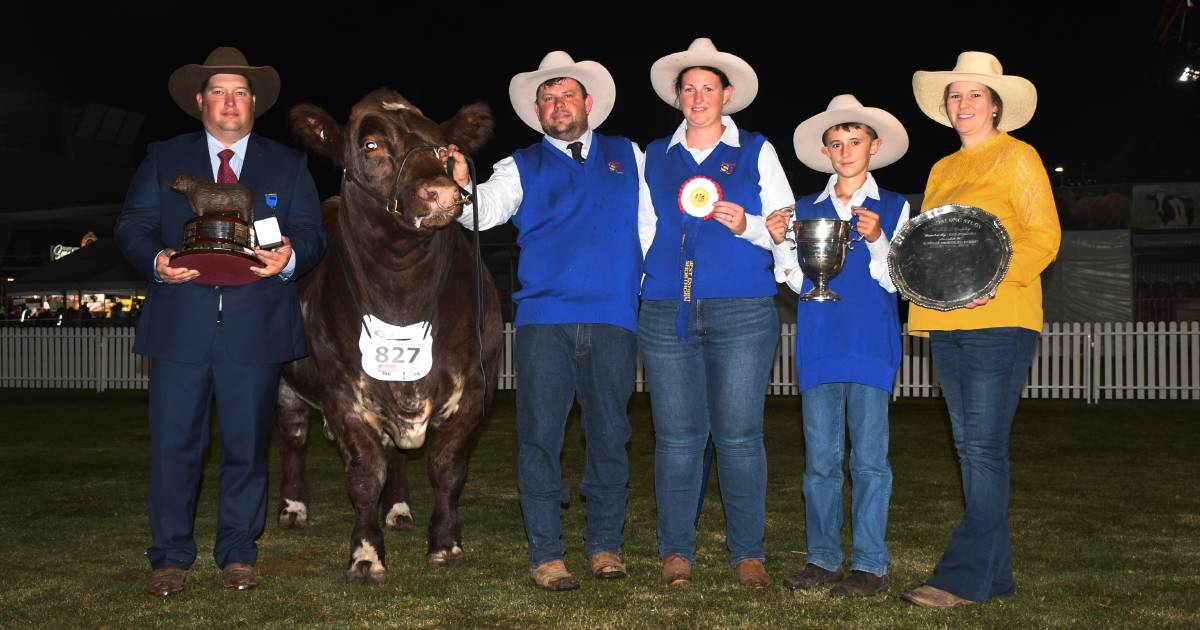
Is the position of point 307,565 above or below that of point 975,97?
below

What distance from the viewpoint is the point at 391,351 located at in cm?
476

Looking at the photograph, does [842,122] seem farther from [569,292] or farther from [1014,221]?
[569,292]

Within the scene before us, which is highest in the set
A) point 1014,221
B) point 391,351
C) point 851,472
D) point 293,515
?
point 1014,221

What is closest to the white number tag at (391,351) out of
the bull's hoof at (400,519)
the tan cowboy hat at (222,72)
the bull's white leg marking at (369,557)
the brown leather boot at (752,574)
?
the bull's white leg marking at (369,557)

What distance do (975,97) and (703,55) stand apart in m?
1.13

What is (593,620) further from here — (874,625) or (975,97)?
(975,97)

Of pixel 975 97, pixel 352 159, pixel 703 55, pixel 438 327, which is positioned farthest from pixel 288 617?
pixel 975 97

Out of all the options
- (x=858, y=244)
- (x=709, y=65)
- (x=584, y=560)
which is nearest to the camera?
(x=858, y=244)

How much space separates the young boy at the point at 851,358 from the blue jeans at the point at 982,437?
0.27 metres

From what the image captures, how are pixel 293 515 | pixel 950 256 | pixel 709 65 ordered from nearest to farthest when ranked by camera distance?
1. pixel 950 256
2. pixel 709 65
3. pixel 293 515

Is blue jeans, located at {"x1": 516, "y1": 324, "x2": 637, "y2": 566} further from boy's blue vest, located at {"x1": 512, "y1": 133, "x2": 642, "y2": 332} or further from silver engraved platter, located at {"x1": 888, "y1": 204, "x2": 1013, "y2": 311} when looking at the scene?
silver engraved platter, located at {"x1": 888, "y1": 204, "x2": 1013, "y2": 311}

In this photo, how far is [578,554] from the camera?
5.35 metres

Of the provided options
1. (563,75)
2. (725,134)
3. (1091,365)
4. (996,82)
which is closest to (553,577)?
A: (725,134)

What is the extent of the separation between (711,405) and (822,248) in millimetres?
891
